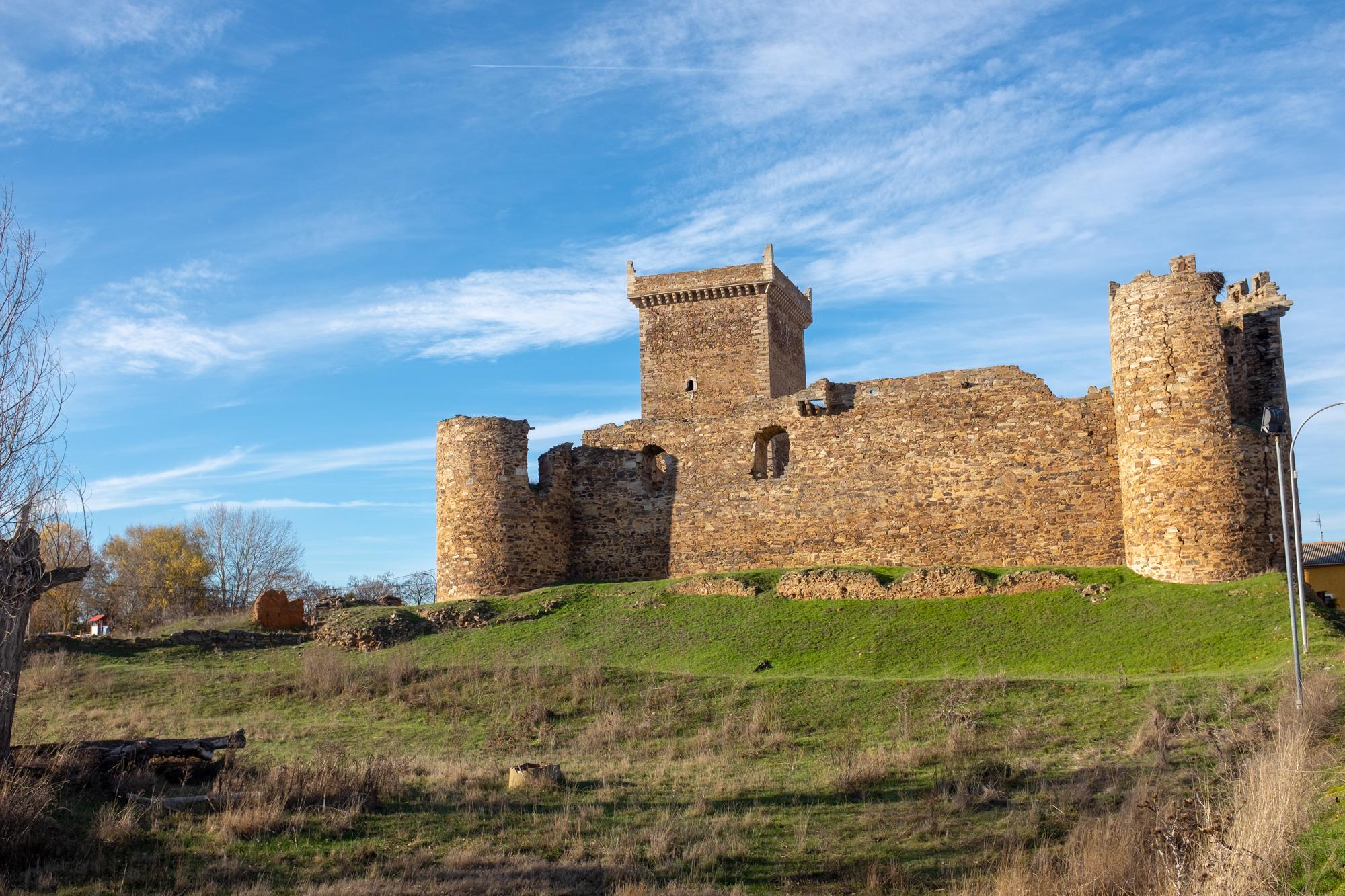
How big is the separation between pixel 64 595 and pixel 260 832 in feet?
115

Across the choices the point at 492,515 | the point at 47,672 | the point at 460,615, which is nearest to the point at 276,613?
the point at 460,615

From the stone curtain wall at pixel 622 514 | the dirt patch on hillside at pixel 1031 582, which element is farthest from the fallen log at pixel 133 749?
the stone curtain wall at pixel 622 514

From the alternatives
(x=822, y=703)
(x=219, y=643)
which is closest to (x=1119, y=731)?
(x=822, y=703)

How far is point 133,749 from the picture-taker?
11992mm

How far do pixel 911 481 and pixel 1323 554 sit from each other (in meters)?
20.7

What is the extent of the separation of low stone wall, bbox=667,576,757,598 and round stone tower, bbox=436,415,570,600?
4.03 meters

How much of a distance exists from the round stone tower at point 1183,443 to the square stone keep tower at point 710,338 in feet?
49.0

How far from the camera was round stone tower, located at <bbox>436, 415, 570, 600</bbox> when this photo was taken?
26984 millimetres

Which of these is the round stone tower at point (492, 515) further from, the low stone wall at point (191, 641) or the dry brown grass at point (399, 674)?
the dry brown grass at point (399, 674)

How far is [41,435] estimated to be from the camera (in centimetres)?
1028

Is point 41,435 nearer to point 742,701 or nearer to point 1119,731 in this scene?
point 742,701

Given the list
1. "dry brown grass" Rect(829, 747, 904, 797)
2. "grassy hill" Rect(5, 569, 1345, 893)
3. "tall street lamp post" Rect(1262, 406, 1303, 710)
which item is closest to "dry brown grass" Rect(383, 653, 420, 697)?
"grassy hill" Rect(5, 569, 1345, 893)

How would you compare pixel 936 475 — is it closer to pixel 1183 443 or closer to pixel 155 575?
pixel 1183 443

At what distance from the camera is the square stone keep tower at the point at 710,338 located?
36.0 m
